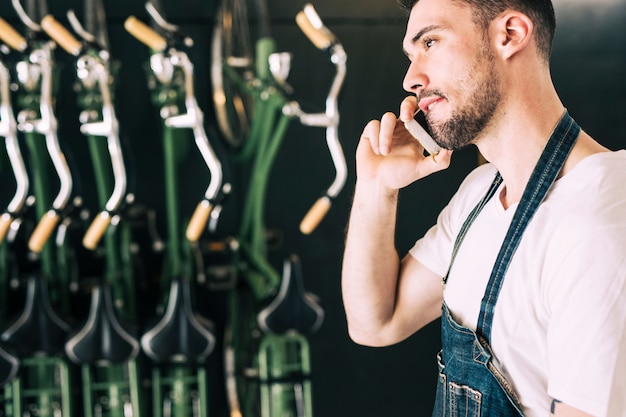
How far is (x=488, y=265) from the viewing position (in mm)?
1551

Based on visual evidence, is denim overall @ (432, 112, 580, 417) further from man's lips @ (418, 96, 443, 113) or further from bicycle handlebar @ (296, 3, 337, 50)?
bicycle handlebar @ (296, 3, 337, 50)

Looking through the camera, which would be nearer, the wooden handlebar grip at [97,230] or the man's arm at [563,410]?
the man's arm at [563,410]

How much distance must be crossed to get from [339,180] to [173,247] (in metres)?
0.76

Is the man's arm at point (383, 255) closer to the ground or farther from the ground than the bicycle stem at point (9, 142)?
closer to the ground

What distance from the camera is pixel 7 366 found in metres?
2.78

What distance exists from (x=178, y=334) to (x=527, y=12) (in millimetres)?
1828

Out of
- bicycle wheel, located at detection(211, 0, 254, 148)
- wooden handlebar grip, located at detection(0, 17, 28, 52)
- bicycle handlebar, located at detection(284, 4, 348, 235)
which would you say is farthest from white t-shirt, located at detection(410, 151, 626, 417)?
wooden handlebar grip, located at detection(0, 17, 28, 52)

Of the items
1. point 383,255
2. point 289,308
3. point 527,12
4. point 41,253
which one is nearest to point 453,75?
point 527,12

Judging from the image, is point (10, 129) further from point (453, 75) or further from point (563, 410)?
point (563, 410)

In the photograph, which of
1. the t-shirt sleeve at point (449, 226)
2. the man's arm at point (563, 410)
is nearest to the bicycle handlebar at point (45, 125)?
the t-shirt sleeve at point (449, 226)

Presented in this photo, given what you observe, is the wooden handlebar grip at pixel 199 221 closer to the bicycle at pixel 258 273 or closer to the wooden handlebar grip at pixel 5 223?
the bicycle at pixel 258 273

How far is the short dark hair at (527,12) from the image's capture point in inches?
61.7

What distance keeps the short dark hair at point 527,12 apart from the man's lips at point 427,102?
0.17 m

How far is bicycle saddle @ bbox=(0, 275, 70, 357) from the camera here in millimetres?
2861
